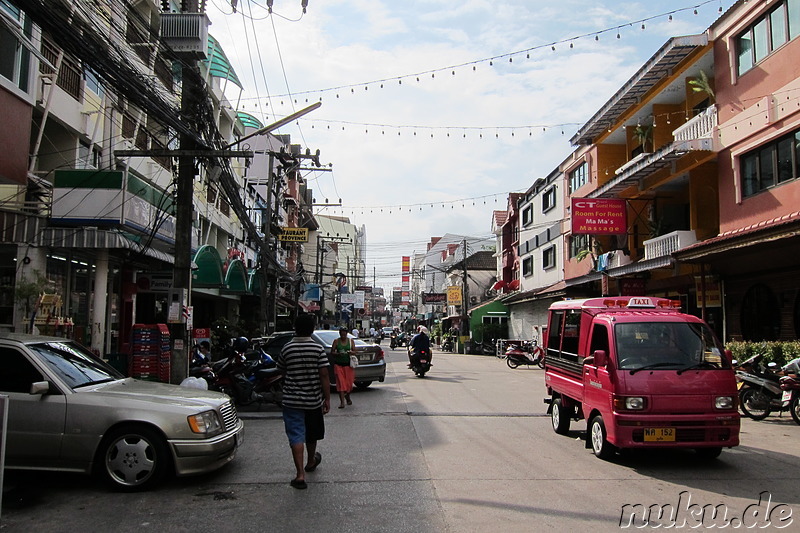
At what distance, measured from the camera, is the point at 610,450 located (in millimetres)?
7578

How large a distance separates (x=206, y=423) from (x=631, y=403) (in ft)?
15.7

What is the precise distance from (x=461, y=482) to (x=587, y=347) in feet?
9.61

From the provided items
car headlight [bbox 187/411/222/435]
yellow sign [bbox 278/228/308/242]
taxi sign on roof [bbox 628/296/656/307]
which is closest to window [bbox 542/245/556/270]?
yellow sign [bbox 278/228/308/242]

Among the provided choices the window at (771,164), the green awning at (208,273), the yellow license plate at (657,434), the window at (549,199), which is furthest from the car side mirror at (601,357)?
the window at (549,199)

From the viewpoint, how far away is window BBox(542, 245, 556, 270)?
33344mm

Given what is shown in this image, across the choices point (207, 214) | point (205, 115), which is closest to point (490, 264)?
point (207, 214)

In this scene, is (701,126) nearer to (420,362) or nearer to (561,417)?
(420,362)

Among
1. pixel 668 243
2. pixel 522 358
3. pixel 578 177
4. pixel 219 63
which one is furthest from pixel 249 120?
pixel 668 243

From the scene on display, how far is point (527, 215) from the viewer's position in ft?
131

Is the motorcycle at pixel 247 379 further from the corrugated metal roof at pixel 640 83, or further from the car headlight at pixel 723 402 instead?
the corrugated metal roof at pixel 640 83

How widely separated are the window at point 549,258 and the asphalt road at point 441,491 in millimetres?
23964

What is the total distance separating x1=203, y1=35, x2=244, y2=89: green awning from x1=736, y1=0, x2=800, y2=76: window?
16.9 m

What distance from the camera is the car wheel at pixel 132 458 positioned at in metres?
6.07

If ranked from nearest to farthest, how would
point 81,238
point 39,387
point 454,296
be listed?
1. point 39,387
2. point 81,238
3. point 454,296
